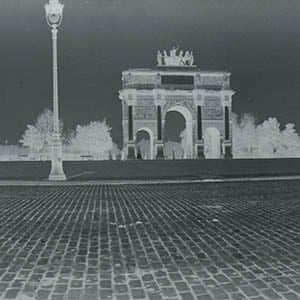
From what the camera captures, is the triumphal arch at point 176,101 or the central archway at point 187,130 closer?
the triumphal arch at point 176,101

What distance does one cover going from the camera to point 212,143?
7444 centimetres

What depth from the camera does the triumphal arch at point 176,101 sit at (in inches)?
2680

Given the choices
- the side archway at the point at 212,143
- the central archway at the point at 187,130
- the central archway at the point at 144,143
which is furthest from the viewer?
the side archway at the point at 212,143

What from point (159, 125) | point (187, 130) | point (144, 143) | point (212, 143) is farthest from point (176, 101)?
point (144, 143)

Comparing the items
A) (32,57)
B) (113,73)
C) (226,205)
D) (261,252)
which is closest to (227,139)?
(113,73)

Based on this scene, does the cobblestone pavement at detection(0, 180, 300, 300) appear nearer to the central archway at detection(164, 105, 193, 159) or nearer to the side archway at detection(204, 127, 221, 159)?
the central archway at detection(164, 105, 193, 159)

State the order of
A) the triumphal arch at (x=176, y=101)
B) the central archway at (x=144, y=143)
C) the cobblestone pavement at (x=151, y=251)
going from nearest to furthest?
the cobblestone pavement at (x=151, y=251)
the triumphal arch at (x=176, y=101)
the central archway at (x=144, y=143)

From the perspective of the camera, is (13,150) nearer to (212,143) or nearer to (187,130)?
(187,130)

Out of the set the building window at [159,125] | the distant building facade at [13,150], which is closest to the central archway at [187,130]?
the building window at [159,125]

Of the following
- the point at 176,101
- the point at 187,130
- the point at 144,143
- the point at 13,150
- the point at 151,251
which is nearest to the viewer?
the point at 151,251

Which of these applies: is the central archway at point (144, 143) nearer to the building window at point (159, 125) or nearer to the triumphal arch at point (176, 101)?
the triumphal arch at point (176, 101)

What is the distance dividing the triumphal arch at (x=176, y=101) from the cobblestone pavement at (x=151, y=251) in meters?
55.5


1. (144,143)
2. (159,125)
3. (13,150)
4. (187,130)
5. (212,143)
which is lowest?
(13,150)

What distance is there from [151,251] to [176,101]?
63.1 metres
